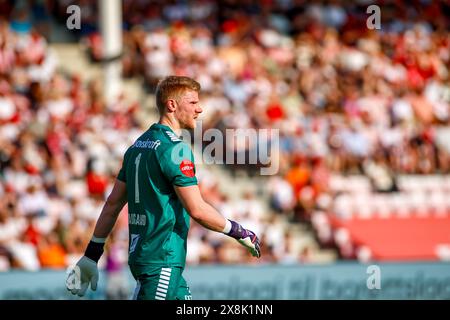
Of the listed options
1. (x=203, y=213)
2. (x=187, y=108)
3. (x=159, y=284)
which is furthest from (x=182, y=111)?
(x=159, y=284)

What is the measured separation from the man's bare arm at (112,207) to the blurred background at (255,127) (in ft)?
21.7

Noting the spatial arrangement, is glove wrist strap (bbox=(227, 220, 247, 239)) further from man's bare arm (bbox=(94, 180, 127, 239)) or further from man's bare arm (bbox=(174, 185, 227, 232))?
man's bare arm (bbox=(94, 180, 127, 239))

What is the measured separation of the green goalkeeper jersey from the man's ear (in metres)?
0.13

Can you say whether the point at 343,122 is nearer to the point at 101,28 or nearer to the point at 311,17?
the point at 311,17

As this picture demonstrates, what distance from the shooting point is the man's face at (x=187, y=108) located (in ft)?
20.6

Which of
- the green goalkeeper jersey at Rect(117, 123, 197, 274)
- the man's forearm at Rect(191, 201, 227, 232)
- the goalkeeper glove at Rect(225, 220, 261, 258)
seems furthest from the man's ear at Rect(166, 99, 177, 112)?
the goalkeeper glove at Rect(225, 220, 261, 258)

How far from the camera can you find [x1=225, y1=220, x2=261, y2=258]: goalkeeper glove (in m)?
6.15

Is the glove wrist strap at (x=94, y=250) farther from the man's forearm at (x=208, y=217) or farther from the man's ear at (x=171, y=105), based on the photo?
the man's ear at (x=171, y=105)

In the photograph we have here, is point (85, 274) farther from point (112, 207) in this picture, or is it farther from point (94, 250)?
point (112, 207)

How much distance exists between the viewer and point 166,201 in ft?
20.3

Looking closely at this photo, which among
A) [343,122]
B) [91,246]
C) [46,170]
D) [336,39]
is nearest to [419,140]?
[343,122]

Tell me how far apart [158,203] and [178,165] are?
0.95ft

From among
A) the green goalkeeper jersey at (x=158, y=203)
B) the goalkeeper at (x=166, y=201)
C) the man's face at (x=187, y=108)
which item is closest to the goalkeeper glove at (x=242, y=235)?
the goalkeeper at (x=166, y=201)

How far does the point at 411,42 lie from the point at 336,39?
1.77 meters
